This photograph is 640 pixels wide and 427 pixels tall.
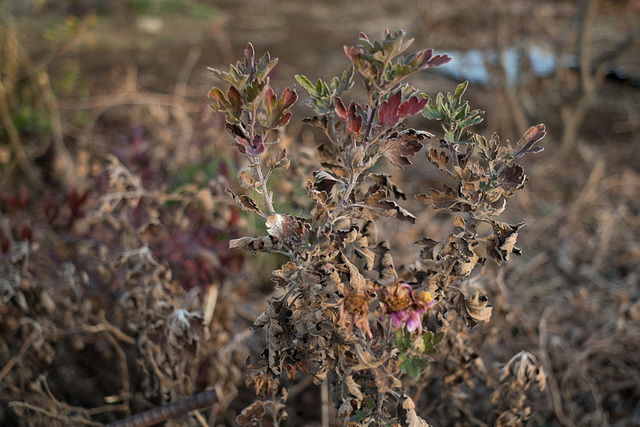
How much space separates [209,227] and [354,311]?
3.72ft

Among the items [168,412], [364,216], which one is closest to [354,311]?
[364,216]

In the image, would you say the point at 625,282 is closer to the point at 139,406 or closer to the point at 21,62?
the point at 139,406

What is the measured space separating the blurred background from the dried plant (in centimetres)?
36

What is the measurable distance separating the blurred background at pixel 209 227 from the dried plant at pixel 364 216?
36cm

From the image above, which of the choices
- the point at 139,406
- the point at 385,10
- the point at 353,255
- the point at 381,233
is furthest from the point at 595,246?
the point at 385,10

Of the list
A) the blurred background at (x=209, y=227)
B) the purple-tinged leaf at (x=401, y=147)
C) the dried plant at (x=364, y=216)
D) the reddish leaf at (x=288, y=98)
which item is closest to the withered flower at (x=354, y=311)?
the dried plant at (x=364, y=216)

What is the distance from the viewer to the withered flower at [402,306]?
0.93 meters

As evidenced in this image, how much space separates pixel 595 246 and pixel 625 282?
1.09 feet

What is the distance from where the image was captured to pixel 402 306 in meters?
0.93

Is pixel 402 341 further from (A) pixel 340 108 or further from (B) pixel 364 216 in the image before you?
(A) pixel 340 108

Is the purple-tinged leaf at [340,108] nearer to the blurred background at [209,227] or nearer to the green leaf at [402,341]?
the green leaf at [402,341]

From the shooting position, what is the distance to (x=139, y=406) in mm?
1661

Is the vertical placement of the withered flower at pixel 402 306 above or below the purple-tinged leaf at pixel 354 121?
below

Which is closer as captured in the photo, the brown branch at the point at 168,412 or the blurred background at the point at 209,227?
the brown branch at the point at 168,412
